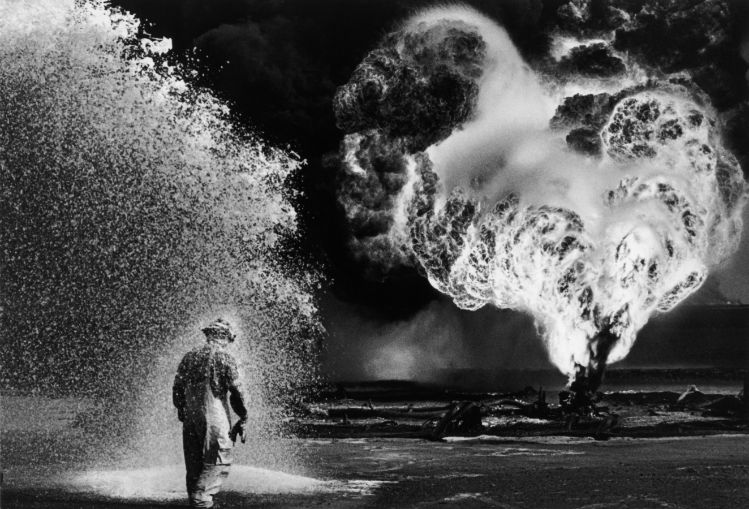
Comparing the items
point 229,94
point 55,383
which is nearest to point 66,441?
point 55,383

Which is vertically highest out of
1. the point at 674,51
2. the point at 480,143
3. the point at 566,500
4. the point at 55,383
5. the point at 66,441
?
the point at 674,51

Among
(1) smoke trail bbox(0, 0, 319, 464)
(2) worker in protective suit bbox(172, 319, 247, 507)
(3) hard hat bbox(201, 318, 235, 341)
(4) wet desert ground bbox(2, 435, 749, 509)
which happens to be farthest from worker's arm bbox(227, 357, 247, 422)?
(1) smoke trail bbox(0, 0, 319, 464)

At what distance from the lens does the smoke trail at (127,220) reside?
373 inches

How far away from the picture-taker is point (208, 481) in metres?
6.84

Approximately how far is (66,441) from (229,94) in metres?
4.30

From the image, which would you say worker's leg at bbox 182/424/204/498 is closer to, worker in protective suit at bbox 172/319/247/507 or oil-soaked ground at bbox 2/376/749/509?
worker in protective suit at bbox 172/319/247/507

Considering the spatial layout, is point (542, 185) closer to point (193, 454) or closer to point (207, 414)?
point (207, 414)

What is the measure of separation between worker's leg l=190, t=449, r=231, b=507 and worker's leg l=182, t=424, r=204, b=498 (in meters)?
0.03

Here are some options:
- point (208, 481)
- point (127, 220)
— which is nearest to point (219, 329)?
point (208, 481)

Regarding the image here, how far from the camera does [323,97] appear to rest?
9727 millimetres

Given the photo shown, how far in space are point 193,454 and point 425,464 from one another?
2.53m

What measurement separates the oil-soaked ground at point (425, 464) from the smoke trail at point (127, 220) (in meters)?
0.63

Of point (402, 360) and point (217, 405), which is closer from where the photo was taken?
point (217, 405)

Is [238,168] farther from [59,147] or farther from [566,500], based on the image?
[566,500]
